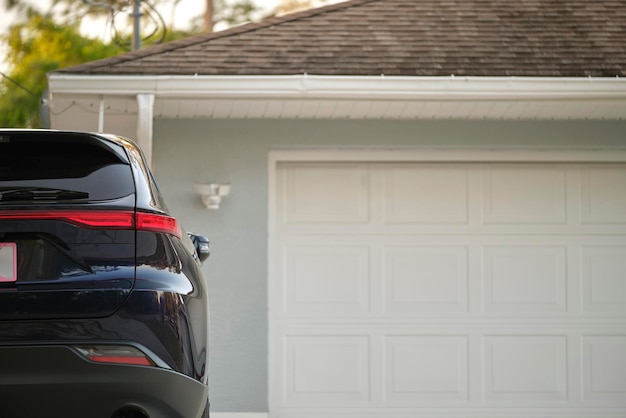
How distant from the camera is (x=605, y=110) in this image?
9406mm

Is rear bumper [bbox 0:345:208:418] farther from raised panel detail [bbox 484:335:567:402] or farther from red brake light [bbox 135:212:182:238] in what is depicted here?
raised panel detail [bbox 484:335:567:402]

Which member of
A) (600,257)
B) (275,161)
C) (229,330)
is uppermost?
(275,161)

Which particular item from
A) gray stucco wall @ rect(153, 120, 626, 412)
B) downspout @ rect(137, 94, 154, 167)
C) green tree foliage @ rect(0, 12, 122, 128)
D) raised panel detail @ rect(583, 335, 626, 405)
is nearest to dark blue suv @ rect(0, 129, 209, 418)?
downspout @ rect(137, 94, 154, 167)

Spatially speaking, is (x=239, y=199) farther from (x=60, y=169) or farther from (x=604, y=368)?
(x=60, y=169)

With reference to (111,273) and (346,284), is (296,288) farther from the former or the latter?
(111,273)

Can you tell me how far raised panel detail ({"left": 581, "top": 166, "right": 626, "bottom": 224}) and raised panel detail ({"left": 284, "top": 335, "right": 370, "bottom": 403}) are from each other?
7.38 ft

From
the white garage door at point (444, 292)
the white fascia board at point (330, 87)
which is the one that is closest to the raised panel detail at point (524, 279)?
the white garage door at point (444, 292)

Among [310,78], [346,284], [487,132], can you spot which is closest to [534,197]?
[487,132]

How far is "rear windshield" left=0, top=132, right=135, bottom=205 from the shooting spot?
4.53 m

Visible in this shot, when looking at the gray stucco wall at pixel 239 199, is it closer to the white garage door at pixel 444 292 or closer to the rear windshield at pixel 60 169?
the white garage door at pixel 444 292

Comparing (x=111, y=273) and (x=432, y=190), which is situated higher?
(x=432, y=190)

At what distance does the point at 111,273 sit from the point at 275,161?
17.4ft

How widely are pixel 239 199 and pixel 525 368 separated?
285 centimetres

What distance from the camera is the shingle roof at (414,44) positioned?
353 inches
